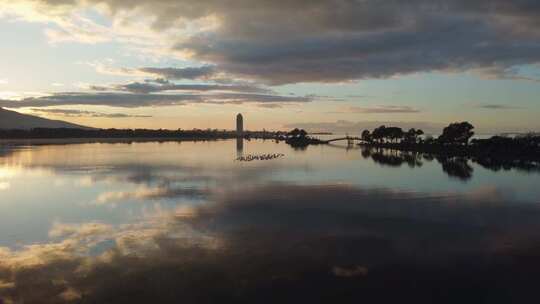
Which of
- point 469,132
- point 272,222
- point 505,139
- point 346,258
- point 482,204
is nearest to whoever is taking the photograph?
point 346,258

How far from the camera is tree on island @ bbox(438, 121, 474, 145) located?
3893 inches

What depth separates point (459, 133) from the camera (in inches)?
3900

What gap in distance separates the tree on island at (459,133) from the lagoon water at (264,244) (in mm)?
67758

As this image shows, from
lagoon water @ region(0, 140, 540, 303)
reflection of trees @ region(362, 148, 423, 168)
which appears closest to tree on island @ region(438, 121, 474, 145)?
reflection of trees @ region(362, 148, 423, 168)

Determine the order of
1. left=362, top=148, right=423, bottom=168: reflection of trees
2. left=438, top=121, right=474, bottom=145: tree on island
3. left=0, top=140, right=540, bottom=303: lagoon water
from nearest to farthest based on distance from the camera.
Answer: left=0, top=140, right=540, bottom=303: lagoon water → left=362, top=148, right=423, bottom=168: reflection of trees → left=438, top=121, right=474, bottom=145: tree on island

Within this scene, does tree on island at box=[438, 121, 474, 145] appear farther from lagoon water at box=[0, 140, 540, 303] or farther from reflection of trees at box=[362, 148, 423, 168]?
lagoon water at box=[0, 140, 540, 303]

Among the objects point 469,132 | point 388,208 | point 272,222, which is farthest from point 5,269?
point 469,132

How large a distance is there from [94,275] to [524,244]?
1790 cm

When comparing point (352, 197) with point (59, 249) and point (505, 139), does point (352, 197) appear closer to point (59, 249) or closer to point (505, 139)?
point (59, 249)

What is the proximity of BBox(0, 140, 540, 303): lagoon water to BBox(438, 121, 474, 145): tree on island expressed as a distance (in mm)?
67758

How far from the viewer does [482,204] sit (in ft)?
96.1

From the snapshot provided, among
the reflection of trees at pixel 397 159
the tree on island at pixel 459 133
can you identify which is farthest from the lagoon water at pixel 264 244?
the tree on island at pixel 459 133

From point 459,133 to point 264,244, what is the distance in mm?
92710

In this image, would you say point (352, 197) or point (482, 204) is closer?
point (482, 204)
